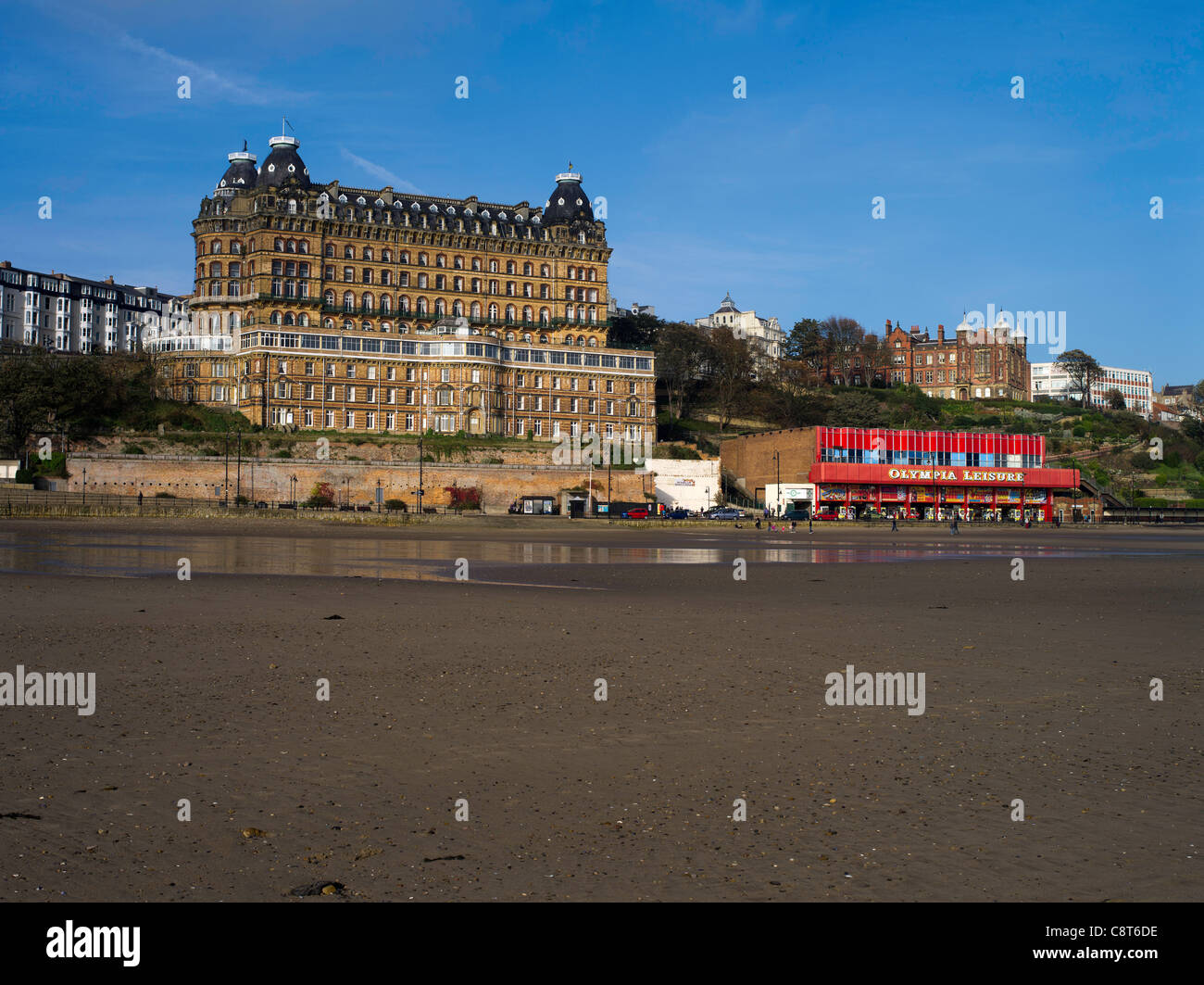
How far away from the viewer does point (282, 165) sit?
122m

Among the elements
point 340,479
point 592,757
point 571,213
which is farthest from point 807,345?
point 592,757

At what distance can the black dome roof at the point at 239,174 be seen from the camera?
123 m

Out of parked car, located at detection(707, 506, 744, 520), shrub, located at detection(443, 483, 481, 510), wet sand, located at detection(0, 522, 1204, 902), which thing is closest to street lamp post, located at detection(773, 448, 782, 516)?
parked car, located at detection(707, 506, 744, 520)

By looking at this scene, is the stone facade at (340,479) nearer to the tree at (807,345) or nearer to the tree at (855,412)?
the tree at (855,412)

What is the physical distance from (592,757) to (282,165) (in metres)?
124

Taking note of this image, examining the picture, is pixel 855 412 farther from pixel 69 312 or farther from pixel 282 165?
pixel 69 312

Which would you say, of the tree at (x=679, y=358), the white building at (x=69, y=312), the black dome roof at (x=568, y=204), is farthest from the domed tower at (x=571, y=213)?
the white building at (x=69, y=312)

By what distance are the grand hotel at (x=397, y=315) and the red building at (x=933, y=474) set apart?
25151 mm

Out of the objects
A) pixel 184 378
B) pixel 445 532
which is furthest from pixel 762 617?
pixel 184 378

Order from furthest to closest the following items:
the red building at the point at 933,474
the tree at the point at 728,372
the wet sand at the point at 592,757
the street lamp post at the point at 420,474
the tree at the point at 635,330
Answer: the tree at the point at 635,330, the tree at the point at 728,372, the red building at the point at 933,474, the street lamp post at the point at 420,474, the wet sand at the point at 592,757

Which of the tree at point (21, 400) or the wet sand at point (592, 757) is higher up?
the tree at point (21, 400)

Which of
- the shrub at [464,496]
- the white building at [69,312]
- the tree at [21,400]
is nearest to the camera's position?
the tree at [21,400]

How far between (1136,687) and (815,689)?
15.8 feet
